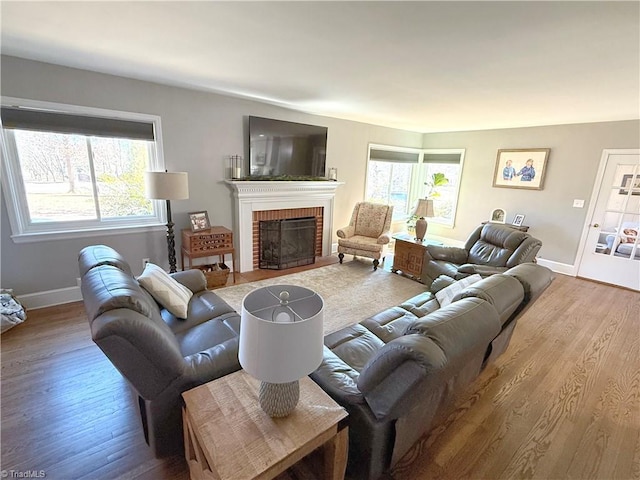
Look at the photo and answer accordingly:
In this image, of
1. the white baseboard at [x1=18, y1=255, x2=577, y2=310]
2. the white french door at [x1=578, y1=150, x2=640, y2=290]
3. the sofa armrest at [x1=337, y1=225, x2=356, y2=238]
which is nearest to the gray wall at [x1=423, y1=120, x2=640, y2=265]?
the white french door at [x1=578, y1=150, x2=640, y2=290]

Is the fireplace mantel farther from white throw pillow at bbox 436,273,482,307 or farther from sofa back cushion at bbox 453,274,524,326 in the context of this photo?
sofa back cushion at bbox 453,274,524,326

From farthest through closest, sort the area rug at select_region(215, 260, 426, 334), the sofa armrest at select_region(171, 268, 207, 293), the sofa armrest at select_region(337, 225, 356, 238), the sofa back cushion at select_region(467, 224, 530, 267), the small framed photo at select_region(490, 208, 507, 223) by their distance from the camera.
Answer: the small framed photo at select_region(490, 208, 507, 223) → the sofa armrest at select_region(337, 225, 356, 238) → the sofa back cushion at select_region(467, 224, 530, 267) → the area rug at select_region(215, 260, 426, 334) → the sofa armrest at select_region(171, 268, 207, 293)

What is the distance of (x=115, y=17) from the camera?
5.90 ft

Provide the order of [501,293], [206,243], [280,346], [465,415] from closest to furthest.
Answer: [280,346]
[501,293]
[465,415]
[206,243]

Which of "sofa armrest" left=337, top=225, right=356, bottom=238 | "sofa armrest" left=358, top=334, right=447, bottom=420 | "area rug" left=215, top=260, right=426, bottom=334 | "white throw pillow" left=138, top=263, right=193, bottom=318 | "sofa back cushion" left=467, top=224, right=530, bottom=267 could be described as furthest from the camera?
"sofa armrest" left=337, top=225, right=356, bottom=238

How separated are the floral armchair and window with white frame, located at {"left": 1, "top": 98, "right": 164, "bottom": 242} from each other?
255 inches

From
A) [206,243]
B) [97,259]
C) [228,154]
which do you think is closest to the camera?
[97,259]

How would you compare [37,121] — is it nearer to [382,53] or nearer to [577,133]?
[382,53]

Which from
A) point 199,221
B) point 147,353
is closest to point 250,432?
point 147,353

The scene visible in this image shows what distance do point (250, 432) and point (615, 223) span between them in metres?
5.72

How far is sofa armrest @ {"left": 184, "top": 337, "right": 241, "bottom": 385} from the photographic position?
1.45 m

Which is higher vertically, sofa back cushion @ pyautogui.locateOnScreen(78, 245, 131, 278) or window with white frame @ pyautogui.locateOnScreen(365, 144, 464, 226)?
window with white frame @ pyautogui.locateOnScreen(365, 144, 464, 226)

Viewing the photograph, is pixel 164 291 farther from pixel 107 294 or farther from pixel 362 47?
pixel 362 47

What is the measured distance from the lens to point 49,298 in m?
3.10
